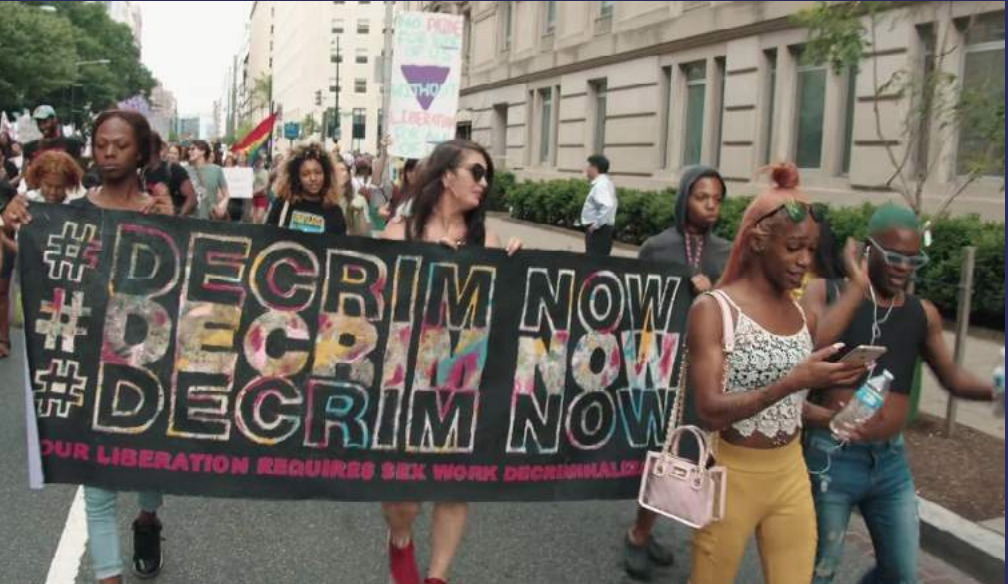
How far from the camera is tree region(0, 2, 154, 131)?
45594 millimetres

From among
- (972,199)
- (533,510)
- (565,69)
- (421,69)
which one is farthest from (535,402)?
(565,69)

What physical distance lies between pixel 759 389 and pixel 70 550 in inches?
129

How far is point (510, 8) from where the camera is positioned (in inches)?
1273

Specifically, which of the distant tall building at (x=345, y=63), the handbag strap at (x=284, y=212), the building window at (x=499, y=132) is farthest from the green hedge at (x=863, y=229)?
the distant tall building at (x=345, y=63)

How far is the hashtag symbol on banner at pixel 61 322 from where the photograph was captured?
3.57 metres

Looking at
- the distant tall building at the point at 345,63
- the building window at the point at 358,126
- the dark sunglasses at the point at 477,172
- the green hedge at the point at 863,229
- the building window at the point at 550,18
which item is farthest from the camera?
the distant tall building at the point at 345,63

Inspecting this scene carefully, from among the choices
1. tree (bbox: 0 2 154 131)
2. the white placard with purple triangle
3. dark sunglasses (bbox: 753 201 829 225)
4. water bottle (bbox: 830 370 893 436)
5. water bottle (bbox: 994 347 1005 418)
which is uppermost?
tree (bbox: 0 2 154 131)

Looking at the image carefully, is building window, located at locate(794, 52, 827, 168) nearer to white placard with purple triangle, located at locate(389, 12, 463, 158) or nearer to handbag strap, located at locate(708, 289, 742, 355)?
white placard with purple triangle, located at locate(389, 12, 463, 158)

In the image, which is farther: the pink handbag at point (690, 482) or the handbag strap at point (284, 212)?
the handbag strap at point (284, 212)

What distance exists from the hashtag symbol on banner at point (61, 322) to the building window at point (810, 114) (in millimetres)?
14344

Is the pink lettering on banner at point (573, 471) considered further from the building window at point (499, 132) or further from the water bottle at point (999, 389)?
the building window at point (499, 132)

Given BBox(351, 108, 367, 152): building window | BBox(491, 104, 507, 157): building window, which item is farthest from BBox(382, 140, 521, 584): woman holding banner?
BBox(351, 108, 367, 152): building window

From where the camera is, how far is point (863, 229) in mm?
12320

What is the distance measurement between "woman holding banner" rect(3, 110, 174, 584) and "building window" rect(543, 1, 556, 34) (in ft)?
83.3
